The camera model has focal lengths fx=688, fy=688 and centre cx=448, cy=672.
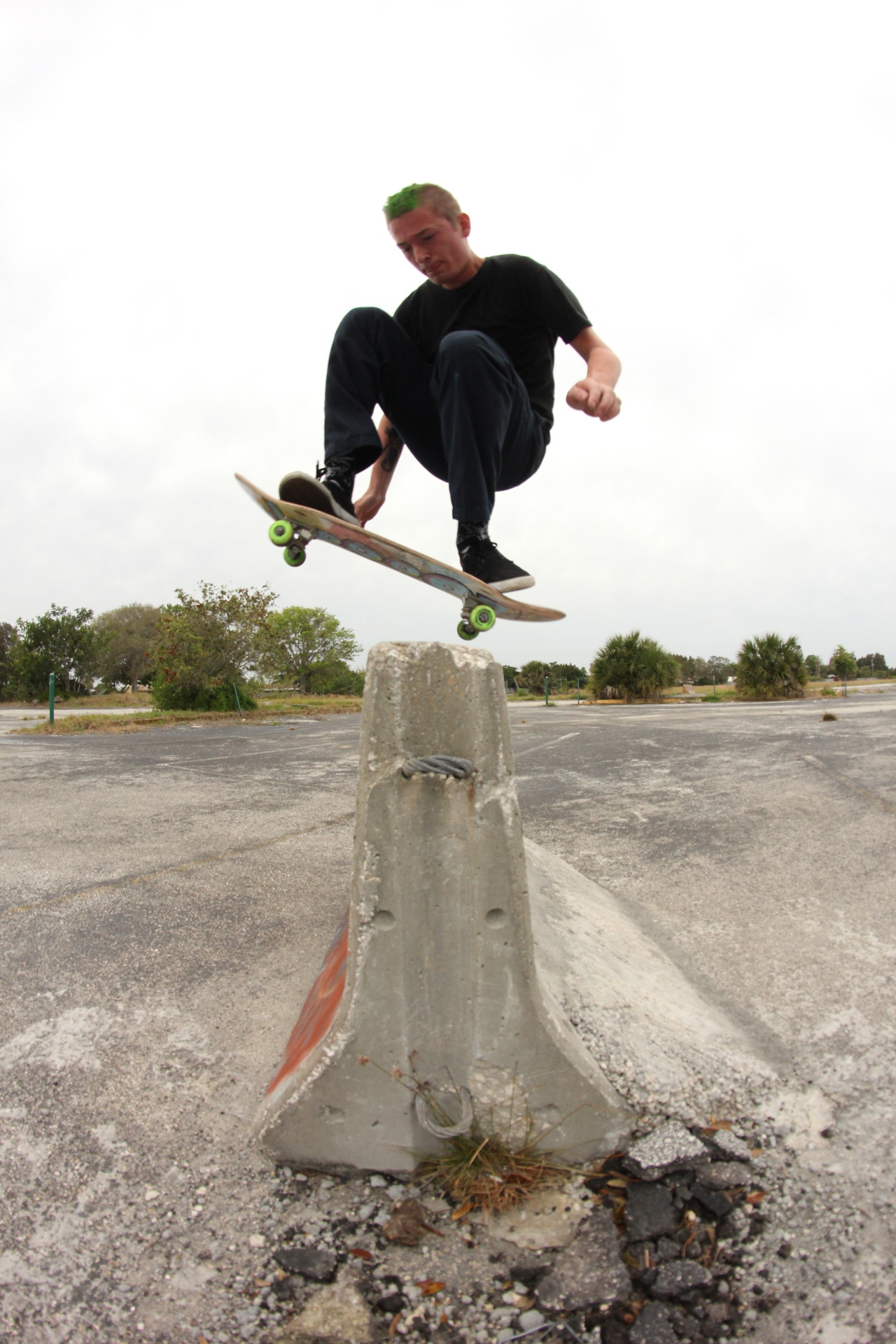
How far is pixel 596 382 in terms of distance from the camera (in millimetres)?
2236

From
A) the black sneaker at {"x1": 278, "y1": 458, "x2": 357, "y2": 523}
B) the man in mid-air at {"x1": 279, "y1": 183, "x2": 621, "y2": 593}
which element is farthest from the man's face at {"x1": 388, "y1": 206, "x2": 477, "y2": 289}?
the black sneaker at {"x1": 278, "y1": 458, "x2": 357, "y2": 523}

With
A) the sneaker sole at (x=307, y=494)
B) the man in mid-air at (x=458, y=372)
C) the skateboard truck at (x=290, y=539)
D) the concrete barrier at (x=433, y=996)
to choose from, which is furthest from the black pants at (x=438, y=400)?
the concrete barrier at (x=433, y=996)

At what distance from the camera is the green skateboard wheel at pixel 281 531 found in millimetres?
2137

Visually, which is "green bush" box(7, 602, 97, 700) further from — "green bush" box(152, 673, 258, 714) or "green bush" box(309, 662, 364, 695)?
"green bush" box(152, 673, 258, 714)

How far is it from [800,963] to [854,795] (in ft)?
6.99

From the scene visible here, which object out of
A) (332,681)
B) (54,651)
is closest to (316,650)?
(332,681)

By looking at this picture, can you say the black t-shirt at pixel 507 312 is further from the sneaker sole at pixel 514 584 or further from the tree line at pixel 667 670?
the tree line at pixel 667 670

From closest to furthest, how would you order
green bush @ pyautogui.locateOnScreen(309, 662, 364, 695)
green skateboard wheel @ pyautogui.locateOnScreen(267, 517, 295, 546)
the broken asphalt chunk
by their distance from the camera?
the broken asphalt chunk → green skateboard wheel @ pyautogui.locateOnScreen(267, 517, 295, 546) → green bush @ pyautogui.locateOnScreen(309, 662, 364, 695)

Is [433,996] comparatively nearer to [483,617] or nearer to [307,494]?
[483,617]

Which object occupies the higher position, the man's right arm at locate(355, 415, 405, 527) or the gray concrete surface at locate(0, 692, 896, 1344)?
the man's right arm at locate(355, 415, 405, 527)

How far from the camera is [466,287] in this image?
7.95 feet

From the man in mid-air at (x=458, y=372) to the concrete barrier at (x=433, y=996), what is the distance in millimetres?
954

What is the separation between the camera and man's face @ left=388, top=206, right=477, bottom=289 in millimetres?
2193

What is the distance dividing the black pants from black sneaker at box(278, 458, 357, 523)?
0.15 feet
